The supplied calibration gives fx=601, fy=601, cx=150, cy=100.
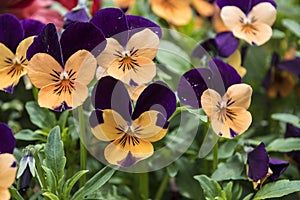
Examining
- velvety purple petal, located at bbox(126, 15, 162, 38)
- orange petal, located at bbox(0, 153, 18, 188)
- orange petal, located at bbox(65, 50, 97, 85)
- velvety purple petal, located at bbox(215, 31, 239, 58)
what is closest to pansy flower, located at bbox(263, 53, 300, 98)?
velvety purple petal, located at bbox(215, 31, 239, 58)

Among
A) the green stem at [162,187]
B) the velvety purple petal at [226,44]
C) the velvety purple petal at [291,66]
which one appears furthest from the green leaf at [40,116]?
the velvety purple petal at [291,66]

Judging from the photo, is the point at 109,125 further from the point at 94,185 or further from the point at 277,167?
the point at 277,167

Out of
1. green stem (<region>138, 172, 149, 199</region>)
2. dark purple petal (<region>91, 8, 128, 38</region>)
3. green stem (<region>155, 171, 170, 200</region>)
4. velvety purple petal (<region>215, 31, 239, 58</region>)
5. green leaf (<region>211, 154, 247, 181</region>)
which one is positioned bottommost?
green stem (<region>155, 171, 170, 200</region>)

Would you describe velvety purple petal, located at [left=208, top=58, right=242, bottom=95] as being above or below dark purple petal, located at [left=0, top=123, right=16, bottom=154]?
above

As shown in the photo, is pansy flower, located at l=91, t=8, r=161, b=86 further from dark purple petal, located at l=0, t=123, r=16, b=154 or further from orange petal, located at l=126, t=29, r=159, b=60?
dark purple petal, located at l=0, t=123, r=16, b=154

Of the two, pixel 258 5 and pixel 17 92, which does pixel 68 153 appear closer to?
pixel 17 92

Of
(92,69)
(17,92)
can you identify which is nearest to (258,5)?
(92,69)

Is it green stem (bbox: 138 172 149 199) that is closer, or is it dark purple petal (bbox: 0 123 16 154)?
dark purple petal (bbox: 0 123 16 154)

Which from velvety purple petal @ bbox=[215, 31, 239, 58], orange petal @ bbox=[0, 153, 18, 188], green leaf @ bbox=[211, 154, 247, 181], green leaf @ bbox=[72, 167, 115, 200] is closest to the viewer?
orange petal @ bbox=[0, 153, 18, 188]

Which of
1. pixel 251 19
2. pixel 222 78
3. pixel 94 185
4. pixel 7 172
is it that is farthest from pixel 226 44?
pixel 7 172
